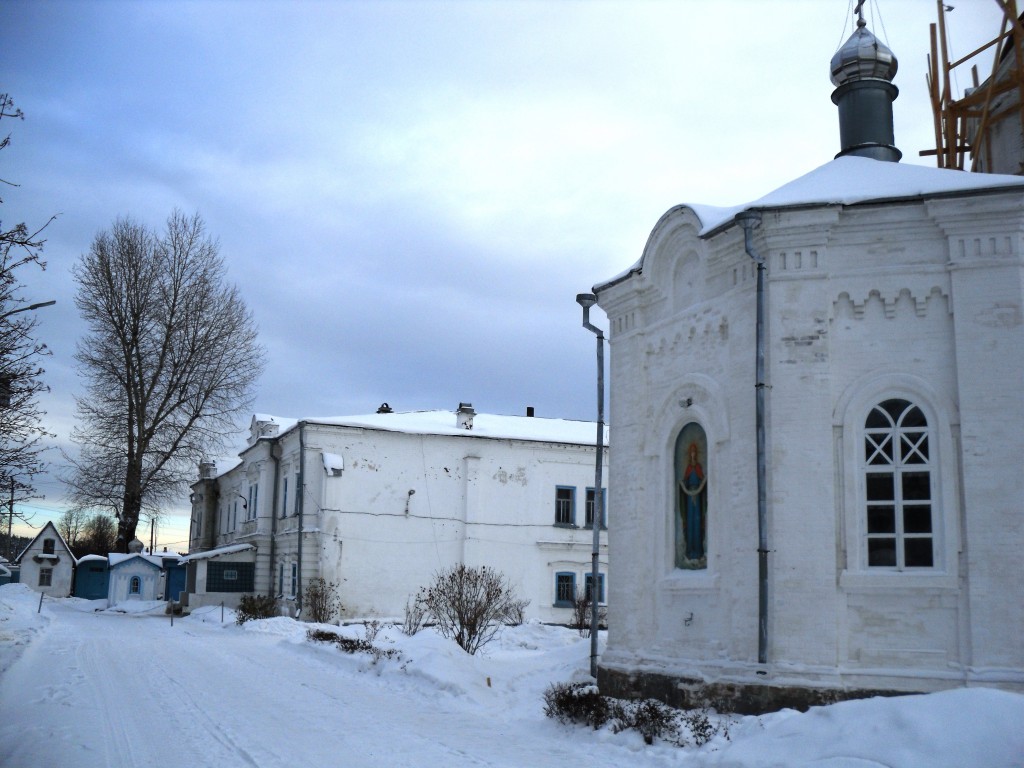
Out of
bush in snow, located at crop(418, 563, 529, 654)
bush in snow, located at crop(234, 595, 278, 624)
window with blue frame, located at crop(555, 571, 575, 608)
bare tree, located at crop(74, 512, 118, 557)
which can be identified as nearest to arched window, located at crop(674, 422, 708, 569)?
bush in snow, located at crop(418, 563, 529, 654)

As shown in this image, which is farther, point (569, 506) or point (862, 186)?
point (569, 506)

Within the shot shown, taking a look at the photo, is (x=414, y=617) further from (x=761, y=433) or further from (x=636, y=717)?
(x=636, y=717)

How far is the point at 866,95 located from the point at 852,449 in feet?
20.8

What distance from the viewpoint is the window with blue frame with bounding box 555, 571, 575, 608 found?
33.0m

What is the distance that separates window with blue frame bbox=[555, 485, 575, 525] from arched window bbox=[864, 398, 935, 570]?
2291cm

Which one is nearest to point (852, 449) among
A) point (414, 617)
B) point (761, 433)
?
point (761, 433)

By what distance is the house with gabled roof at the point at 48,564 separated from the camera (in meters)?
56.3

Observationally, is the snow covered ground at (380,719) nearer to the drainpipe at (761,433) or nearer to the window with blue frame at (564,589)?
the drainpipe at (761,433)

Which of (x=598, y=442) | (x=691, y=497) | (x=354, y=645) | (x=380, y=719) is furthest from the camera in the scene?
(x=354, y=645)

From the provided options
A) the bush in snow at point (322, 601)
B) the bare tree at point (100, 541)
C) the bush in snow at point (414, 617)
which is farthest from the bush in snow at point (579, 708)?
the bare tree at point (100, 541)

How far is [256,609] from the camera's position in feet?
94.1

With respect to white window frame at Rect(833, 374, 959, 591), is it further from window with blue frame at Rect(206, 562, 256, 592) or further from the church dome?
window with blue frame at Rect(206, 562, 256, 592)

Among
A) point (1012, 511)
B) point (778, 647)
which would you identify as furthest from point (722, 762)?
point (1012, 511)

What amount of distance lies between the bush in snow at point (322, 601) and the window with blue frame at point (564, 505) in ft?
26.8
